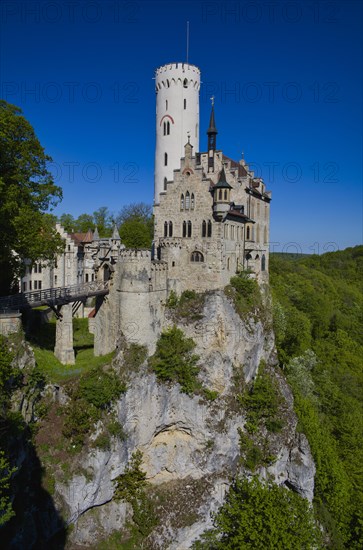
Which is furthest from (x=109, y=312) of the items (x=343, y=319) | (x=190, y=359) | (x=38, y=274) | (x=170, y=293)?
(x=343, y=319)

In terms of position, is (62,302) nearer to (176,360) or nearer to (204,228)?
(176,360)

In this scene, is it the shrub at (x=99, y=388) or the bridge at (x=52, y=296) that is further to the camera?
the shrub at (x=99, y=388)

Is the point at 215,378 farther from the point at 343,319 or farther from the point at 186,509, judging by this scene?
the point at 343,319

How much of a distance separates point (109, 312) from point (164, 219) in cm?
952

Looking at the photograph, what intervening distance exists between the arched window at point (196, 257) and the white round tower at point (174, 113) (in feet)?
22.4

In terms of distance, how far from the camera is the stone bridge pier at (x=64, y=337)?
28.3 metres

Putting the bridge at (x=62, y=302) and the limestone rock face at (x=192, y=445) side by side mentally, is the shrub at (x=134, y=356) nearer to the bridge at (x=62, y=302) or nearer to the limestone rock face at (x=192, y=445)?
the limestone rock face at (x=192, y=445)

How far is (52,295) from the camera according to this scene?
91.6 ft

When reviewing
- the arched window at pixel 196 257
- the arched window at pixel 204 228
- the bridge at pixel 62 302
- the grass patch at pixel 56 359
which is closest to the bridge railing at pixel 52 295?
the bridge at pixel 62 302

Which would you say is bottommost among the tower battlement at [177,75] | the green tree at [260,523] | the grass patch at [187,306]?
the green tree at [260,523]

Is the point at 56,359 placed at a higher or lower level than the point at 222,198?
lower

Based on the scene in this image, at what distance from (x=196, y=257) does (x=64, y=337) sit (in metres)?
12.4

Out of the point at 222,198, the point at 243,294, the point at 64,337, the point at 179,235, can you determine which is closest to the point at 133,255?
the point at 179,235

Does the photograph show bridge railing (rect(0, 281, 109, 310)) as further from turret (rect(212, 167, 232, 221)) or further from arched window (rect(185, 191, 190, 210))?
turret (rect(212, 167, 232, 221))
